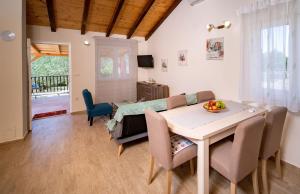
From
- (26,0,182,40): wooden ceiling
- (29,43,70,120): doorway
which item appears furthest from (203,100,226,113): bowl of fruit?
(29,43,70,120): doorway

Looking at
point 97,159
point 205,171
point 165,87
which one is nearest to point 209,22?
point 165,87

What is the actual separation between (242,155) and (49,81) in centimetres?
891

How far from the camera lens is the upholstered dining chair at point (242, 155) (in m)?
1.42

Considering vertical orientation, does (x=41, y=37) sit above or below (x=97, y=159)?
above

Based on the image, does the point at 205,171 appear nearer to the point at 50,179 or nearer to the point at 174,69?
the point at 50,179

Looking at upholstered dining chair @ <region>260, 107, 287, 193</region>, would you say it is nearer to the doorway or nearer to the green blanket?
the green blanket

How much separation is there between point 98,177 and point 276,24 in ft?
10.6

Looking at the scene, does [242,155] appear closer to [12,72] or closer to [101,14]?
[12,72]

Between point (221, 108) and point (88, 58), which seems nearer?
point (221, 108)

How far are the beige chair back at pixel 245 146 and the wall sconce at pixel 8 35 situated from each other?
380 centimetres

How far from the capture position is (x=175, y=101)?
8.74 feet

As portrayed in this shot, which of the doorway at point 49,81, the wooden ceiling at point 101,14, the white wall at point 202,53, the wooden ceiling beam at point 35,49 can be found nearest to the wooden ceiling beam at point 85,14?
the wooden ceiling at point 101,14

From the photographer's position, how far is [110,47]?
5480 millimetres

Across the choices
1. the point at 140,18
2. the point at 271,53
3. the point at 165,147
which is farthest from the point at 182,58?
the point at 165,147
